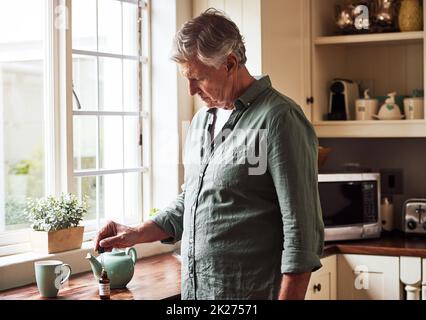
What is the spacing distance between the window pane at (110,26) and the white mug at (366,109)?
3.95 ft

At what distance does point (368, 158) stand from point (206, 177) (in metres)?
2.06

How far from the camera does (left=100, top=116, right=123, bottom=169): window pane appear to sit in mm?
2939

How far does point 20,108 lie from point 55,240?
0.49 meters

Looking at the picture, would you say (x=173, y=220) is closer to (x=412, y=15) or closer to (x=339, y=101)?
(x=339, y=101)

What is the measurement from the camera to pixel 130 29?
122 inches

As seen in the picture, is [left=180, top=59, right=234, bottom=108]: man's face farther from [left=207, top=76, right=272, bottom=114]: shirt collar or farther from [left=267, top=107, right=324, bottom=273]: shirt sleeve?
[left=267, top=107, right=324, bottom=273]: shirt sleeve

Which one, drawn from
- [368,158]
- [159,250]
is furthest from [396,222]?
[159,250]

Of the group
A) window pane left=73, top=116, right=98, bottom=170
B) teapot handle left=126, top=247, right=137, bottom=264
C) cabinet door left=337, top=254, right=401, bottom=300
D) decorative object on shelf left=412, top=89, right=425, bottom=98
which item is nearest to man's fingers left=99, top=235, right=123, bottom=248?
teapot handle left=126, top=247, right=137, bottom=264

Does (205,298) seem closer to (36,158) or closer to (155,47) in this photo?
(36,158)

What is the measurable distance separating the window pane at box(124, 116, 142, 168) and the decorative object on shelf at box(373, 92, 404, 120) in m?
1.17

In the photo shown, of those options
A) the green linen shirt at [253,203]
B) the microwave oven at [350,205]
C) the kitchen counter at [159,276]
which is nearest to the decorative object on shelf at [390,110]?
the microwave oven at [350,205]

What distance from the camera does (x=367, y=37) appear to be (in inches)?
136

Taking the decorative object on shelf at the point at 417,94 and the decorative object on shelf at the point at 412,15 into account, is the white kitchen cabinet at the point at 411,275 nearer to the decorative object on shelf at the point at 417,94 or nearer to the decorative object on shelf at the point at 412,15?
the decorative object on shelf at the point at 417,94

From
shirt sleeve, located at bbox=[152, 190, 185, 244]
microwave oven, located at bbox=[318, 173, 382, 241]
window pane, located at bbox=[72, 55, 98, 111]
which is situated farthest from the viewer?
microwave oven, located at bbox=[318, 173, 382, 241]
